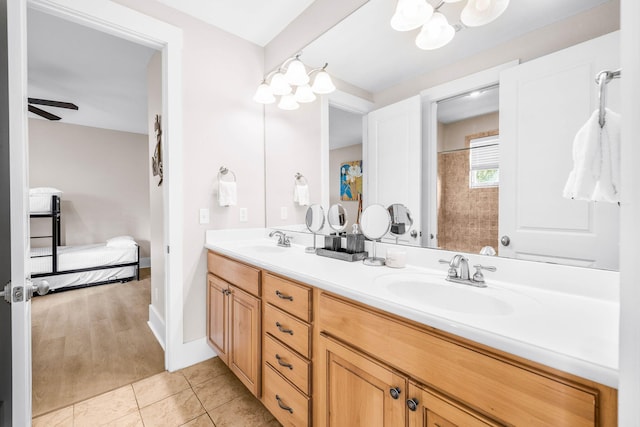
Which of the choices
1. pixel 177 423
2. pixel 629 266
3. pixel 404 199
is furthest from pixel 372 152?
pixel 177 423

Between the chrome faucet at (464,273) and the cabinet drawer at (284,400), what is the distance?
2.52 feet

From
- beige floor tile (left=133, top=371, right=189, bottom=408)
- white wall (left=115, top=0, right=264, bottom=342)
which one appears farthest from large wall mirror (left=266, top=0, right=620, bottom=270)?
beige floor tile (left=133, top=371, right=189, bottom=408)

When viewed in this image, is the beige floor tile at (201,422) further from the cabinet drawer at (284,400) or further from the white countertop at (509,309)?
the white countertop at (509,309)

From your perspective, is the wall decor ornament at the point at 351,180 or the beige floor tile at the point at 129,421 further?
the wall decor ornament at the point at 351,180

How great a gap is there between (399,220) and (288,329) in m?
0.74

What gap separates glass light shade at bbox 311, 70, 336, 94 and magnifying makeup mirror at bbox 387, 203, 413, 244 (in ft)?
2.94

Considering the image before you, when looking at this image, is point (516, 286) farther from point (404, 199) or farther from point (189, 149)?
point (189, 149)

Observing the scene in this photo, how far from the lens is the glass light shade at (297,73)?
192 cm

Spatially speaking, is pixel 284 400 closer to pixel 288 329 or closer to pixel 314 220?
pixel 288 329

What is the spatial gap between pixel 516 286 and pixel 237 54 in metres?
2.41

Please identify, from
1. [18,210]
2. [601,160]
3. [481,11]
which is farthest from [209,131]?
[601,160]

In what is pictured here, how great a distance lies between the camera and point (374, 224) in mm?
1472

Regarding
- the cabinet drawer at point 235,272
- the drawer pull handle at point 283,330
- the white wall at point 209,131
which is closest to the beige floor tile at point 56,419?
the white wall at point 209,131

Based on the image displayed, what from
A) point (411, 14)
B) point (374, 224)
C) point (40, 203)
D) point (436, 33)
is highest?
point (411, 14)
